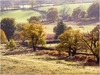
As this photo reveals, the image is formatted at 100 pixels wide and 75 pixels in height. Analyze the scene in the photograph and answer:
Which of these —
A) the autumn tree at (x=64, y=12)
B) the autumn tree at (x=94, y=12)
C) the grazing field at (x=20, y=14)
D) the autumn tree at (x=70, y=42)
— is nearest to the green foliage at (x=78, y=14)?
the autumn tree at (x=94, y=12)

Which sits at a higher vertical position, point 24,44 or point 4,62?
point 4,62

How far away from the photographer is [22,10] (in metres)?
185

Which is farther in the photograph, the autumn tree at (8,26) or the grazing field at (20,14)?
the grazing field at (20,14)

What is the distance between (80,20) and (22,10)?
48848mm

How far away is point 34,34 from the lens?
73.2m

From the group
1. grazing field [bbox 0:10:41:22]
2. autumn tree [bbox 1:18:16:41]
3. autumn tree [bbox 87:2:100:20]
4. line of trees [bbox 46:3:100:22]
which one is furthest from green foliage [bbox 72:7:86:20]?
autumn tree [bbox 1:18:16:41]

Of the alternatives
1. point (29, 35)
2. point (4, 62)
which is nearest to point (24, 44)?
point (29, 35)

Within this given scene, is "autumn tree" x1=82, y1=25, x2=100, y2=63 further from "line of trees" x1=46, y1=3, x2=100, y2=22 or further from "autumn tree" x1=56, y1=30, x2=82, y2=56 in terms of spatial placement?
"line of trees" x1=46, y1=3, x2=100, y2=22

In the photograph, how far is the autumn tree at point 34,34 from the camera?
73.1 meters

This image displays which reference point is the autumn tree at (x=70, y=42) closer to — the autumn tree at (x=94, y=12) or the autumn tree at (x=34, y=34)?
the autumn tree at (x=34, y=34)

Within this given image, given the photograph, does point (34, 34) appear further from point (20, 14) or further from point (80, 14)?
point (20, 14)

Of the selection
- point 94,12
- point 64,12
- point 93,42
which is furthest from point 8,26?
point 64,12

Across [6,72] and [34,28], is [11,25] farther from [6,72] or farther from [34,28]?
[6,72]

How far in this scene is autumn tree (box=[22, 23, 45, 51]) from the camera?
73.1m
